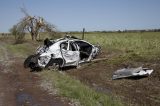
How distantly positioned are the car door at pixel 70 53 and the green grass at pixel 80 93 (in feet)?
9.05

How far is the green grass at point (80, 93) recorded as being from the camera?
27.8 feet

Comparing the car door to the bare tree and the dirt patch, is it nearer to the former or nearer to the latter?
the dirt patch

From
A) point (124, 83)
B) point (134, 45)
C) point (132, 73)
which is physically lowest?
point (134, 45)

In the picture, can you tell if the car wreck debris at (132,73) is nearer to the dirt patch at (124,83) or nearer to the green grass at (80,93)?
the dirt patch at (124,83)

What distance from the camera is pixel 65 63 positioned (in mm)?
15797

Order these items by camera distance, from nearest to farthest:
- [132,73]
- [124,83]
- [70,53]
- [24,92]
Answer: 1. [24,92]
2. [124,83]
3. [132,73]
4. [70,53]

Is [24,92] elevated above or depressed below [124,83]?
below

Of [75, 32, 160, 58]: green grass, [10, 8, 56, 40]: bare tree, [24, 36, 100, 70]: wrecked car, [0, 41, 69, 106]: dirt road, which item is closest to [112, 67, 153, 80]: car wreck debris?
[0, 41, 69, 106]: dirt road

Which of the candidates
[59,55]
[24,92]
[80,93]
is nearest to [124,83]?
[80,93]

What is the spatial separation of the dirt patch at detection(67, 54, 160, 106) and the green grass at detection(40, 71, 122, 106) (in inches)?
22.4

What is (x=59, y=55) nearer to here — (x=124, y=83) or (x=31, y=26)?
(x=124, y=83)

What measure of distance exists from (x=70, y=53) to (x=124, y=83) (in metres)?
4.93

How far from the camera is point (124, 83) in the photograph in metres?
11.6

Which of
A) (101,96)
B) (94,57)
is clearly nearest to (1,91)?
(101,96)
